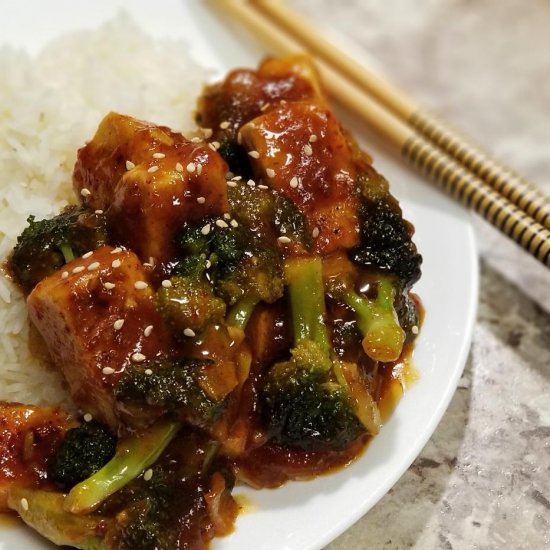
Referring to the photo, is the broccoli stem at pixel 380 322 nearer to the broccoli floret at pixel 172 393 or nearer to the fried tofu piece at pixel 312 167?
the fried tofu piece at pixel 312 167

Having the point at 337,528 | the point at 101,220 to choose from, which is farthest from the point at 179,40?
the point at 337,528

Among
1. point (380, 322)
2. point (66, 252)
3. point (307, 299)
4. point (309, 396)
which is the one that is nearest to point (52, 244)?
point (66, 252)

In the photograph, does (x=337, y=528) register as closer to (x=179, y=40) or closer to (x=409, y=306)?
(x=409, y=306)

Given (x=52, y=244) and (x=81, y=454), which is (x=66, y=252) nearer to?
(x=52, y=244)

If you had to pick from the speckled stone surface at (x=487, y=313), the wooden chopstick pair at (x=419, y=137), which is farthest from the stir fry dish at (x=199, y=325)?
the wooden chopstick pair at (x=419, y=137)

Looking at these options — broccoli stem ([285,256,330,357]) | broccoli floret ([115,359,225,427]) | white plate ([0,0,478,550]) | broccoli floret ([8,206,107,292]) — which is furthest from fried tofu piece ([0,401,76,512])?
broccoli stem ([285,256,330,357])
